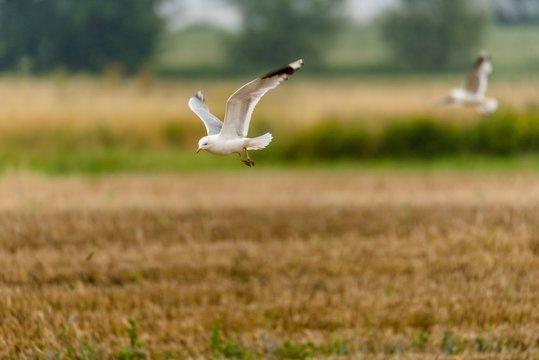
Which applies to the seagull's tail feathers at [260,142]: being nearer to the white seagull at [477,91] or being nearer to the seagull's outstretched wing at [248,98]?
the seagull's outstretched wing at [248,98]

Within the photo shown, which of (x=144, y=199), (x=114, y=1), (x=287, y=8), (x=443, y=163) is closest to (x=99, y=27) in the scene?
(x=114, y=1)

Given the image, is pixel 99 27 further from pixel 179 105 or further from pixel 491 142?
pixel 179 105

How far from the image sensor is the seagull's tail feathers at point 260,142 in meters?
1.42

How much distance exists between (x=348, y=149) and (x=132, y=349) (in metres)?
10.2

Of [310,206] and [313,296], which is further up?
[310,206]

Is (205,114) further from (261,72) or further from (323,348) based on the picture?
(261,72)

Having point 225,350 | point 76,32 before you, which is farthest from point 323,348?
point 76,32

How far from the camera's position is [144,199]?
10.1m

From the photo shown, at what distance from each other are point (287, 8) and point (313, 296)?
36.1 m

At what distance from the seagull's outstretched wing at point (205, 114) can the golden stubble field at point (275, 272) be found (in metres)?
2.82

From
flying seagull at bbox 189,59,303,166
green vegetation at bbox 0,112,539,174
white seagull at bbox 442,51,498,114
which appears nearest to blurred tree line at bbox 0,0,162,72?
green vegetation at bbox 0,112,539,174

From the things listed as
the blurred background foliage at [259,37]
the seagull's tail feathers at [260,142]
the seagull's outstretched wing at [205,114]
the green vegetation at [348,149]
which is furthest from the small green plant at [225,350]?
the blurred background foliage at [259,37]

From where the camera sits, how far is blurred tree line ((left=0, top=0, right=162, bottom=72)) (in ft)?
110

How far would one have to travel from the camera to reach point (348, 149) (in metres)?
14.7
